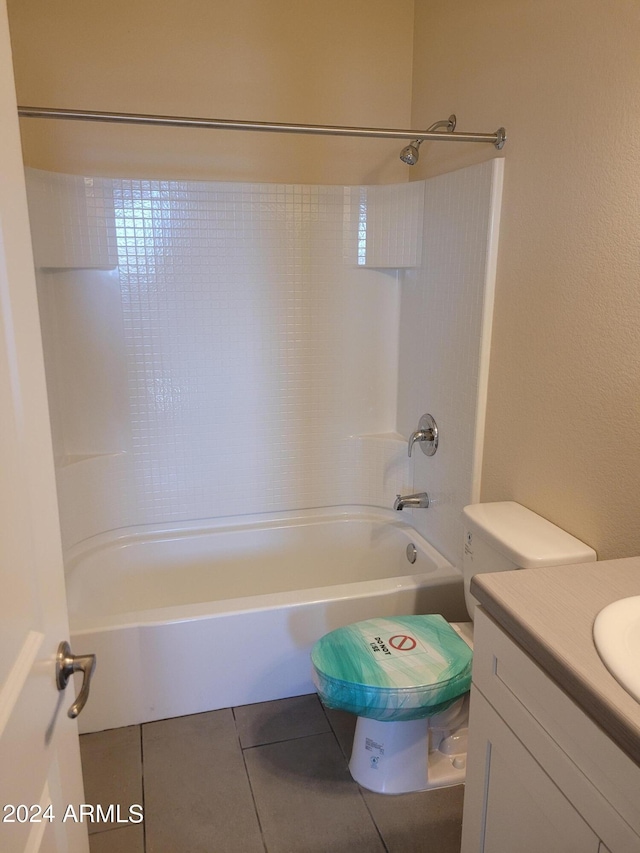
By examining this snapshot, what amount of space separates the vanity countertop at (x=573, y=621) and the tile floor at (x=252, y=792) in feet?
3.09

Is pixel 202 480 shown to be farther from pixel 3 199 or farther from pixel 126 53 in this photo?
pixel 3 199

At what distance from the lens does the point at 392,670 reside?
167 cm

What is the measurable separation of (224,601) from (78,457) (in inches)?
36.7

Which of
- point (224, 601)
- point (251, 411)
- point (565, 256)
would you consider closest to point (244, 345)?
point (251, 411)

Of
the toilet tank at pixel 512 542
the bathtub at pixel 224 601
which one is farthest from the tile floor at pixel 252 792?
the toilet tank at pixel 512 542

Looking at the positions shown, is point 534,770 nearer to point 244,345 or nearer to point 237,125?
point 237,125

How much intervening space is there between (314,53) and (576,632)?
2466mm

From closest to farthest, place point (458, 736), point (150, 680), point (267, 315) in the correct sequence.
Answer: point (458, 736) → point (150, 680) → point (267, 315)

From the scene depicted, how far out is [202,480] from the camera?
278 cm

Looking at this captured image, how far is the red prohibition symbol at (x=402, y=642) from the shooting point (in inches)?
69.7

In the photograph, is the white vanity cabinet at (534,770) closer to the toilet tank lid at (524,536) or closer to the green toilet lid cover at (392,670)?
the green toilet lid cover at (392,670)

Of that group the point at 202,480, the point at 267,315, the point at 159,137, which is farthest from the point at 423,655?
the point at 159,137

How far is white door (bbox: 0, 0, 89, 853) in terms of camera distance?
73cm

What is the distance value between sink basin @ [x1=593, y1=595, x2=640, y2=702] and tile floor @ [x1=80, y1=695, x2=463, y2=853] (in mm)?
1025
